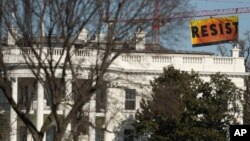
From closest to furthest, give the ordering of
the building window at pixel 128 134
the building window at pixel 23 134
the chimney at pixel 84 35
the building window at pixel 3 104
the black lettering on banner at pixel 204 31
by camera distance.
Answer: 1. the chimney at pixel 84 35
2. the building window at pixel 23 134
3. the building window at pixel 128 134
4. the building window at pixel 3 104
5. the black lettering on banner at pixel 204 31

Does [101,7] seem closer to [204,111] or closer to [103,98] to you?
Answer: [103,98]

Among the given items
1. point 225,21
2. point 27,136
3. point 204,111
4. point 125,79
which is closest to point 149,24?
point 125,79

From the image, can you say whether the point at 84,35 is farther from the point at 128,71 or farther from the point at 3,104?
the point at 3,104

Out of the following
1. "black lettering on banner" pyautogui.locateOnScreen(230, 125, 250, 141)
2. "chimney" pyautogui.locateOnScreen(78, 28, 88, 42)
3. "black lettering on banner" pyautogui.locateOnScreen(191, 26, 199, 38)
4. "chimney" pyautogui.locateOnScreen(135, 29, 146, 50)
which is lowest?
"black lettering on banner" pyautogui.locateOnScreen(230, 125, 250, 141)

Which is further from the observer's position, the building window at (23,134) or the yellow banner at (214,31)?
the yellow banner at (214,31)

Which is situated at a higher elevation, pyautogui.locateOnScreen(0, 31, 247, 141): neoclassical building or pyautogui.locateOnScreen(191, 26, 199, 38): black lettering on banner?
pyautogui.locateOnScreen(191, 26, 199, 38): black lettering on banner

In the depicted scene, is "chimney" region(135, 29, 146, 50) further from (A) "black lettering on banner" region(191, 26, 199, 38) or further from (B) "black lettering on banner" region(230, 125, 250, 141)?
(A) "black lettering on banner" region(191, 26, 199, 38)

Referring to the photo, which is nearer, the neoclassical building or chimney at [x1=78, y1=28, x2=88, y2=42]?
chimney at [x1=78, y1=28, x2=88, y2=42]

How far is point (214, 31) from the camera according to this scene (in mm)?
71125

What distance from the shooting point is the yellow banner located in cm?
7050

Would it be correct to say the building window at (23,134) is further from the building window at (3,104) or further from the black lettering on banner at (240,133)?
the black lettering on banner at (240,133)

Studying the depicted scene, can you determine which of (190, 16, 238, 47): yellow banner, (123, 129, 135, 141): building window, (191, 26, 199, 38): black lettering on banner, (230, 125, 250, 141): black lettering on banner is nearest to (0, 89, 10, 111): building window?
(123, 129, 135, 141): building window

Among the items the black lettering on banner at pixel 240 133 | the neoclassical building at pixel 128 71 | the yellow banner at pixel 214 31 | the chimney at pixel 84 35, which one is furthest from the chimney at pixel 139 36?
the yellow banner at pixel 214 31

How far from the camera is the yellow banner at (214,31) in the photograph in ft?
231
